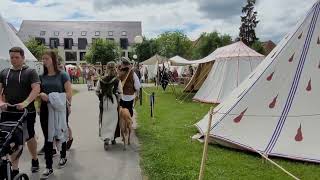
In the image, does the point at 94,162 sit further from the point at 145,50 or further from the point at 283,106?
the point at 145,50

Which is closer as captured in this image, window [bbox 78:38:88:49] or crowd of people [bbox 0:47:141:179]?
crowd of people [bbox 0:47:141:179]

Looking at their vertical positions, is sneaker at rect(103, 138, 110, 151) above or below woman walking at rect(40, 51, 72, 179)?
below

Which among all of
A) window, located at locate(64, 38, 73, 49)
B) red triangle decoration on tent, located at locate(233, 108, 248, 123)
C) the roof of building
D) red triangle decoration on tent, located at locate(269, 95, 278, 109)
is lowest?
red triangle decoration on tent, located at locate(233, 108, 248, 123)

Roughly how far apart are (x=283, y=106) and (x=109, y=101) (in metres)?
3.57

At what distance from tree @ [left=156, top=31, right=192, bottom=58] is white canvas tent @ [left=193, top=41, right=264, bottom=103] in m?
71.2

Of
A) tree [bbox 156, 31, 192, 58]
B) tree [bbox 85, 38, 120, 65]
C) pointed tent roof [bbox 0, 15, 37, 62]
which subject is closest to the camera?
pointed tent roof [bbox 0, 15, 37, 62]

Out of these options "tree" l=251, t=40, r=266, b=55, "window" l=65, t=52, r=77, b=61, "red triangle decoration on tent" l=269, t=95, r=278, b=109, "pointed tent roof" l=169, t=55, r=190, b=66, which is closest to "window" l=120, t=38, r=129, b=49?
"window" l=65, t=52, r=77, b=61

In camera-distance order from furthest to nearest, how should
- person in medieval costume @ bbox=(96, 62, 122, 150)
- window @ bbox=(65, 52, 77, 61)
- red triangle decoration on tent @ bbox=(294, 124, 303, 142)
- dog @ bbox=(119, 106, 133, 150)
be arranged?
window @ bbox=(65, 52, 77, 61), dog @ bbox=(119, 106, 133, 150), person in medieval costume @ bbox=(96, 62, 122, 150), red triangle decoration on tent @ bbox=(294, 124, 303, 142)

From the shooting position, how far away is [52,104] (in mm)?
7559

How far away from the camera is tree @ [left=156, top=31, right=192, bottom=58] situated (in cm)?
9712

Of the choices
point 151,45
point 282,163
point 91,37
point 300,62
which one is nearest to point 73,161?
point 282,163

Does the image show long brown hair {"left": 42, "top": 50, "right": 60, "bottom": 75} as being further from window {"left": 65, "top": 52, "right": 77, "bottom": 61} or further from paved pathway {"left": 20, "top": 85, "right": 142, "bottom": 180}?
window {"left": 65, "top": 52, "right": 77, "bottom": 61}

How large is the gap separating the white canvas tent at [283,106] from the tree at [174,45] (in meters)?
83.6

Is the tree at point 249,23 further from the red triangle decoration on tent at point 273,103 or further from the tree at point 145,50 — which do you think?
the red triangle decoration on tent at point 273,103
